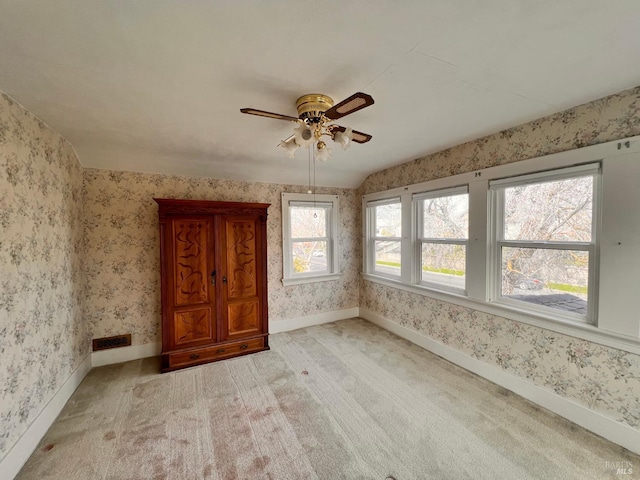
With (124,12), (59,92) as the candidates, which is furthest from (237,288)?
(124,12)

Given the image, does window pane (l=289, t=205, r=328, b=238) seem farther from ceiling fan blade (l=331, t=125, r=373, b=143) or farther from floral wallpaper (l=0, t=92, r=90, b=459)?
floral wallpaper (l=0, t=92, r=90, b=459)

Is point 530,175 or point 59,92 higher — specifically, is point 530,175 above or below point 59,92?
below

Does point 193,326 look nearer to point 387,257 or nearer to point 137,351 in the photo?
point 137,351

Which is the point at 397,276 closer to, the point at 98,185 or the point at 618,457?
the point at 618,457

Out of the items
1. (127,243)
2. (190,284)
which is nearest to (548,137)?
(190,284)

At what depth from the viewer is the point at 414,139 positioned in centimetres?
254

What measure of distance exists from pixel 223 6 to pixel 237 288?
2.62m

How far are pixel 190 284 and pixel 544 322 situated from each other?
3.37 m

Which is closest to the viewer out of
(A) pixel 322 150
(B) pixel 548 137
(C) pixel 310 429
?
(A) pixel 322 150

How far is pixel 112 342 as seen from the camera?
2.91m

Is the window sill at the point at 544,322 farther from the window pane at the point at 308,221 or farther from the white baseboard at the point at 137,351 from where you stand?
the white baseboard at the point at 137,351

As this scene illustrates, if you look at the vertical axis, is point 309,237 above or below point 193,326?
Result: above

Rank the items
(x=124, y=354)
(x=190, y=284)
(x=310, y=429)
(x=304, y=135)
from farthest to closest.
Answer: (x=124, y=354), (x=190, y=284), (x=310, y=429), (x=304, y=135)

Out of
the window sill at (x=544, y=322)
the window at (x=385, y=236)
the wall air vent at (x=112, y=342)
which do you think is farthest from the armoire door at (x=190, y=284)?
the window sill at (x=544, y=322)
